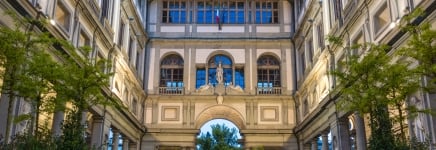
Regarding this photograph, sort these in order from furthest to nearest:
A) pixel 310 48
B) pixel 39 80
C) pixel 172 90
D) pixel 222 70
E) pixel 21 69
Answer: pixel 222 70 < pixel 172 90 < pixel 310 48 < pixel 39 80 < pixel 21 69

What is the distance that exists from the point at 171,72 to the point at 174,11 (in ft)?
18.3

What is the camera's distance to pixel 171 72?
3772cm

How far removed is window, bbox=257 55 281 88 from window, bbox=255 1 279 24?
3308 millimetres

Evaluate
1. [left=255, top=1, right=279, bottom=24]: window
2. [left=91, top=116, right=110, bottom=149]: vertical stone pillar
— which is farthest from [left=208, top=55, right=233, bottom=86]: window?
[left=91, top=116, right=110, bottom=149]: vertical stone pillar

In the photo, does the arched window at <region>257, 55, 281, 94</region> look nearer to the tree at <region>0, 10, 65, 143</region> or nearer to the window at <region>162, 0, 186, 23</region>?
the window at <region>162, 0, 186, 23</region>

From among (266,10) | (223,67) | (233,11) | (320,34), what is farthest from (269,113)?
(233,11)

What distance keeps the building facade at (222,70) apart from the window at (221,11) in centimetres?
9

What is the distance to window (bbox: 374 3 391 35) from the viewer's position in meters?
20.0

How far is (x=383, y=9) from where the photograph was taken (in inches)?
800

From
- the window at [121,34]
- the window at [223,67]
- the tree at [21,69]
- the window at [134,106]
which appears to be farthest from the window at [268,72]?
the tree at [21,69]

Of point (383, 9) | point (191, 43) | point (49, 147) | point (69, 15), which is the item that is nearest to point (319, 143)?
point (191, 43)

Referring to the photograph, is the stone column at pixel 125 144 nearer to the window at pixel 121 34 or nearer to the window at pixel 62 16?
the window at pixel 121 34

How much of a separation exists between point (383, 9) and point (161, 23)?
878 inches

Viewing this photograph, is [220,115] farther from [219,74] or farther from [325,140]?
[325,140]
